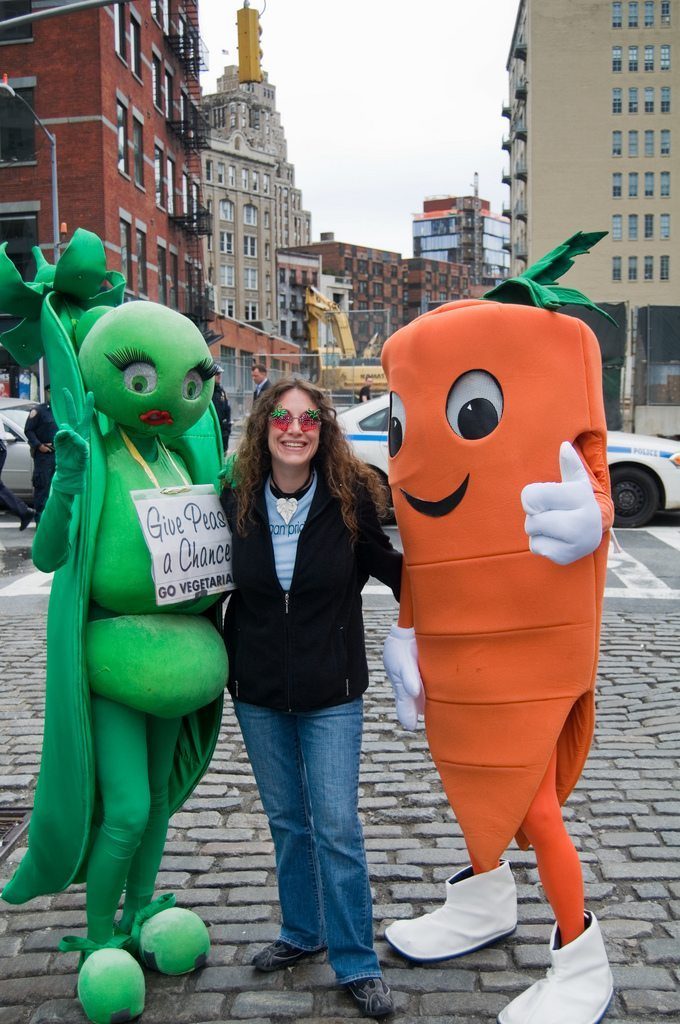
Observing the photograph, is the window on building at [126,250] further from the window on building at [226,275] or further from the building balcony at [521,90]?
the window on building at [226,275]

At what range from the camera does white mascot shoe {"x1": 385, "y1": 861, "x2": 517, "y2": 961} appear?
334 cm

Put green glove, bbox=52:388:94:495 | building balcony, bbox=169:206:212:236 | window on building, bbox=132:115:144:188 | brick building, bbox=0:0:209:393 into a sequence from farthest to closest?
1. building balcony, bbox=169:206:212:236
2. window on building, bbox=132:115:144:188
3. brick building, bbox=0:0:209:393
4. green glove, bbox=52:388:94:495

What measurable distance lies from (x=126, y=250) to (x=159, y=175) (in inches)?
230

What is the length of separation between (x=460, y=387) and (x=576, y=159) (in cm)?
7819

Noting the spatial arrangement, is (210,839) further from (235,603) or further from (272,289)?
(272,289)

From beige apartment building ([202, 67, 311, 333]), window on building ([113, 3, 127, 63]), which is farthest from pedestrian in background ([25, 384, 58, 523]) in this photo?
beige apartment building ([202, 67, 311, 333])

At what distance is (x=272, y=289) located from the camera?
102750 millimetres

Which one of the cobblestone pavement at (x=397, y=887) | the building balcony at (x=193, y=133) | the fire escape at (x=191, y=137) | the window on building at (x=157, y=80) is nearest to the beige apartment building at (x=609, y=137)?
the fire escape at (x=191, y=137)

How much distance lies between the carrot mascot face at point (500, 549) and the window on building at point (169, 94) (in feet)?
113

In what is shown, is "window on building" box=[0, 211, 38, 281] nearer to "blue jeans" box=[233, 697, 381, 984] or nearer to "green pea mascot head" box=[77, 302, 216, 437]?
"green pea mascot head" box=[77, 302, 216, 437]

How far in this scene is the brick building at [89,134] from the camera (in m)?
26.5

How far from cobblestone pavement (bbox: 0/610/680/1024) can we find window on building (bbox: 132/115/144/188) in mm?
27297

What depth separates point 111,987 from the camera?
2955mm

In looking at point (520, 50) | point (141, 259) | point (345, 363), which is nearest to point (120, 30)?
point (141, 259)
